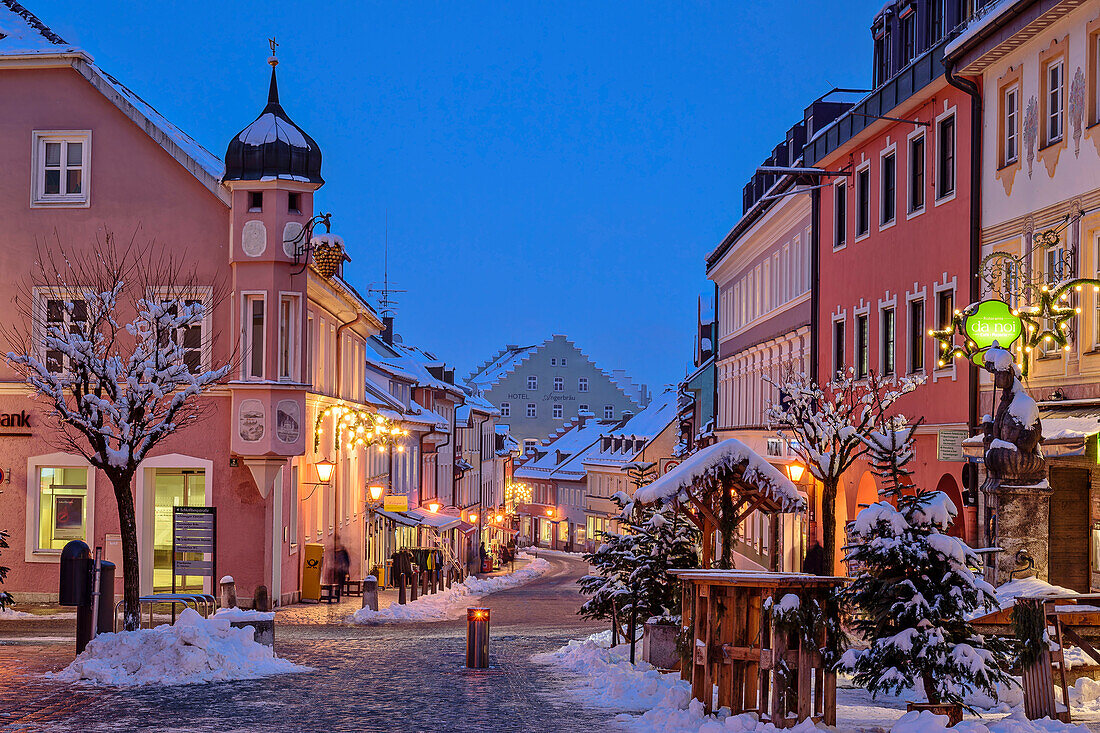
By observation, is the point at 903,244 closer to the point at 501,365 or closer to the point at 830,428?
the point at 830,428

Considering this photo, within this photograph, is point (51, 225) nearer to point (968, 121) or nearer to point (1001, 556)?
point (968, 121)

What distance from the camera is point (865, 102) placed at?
30469 millimetres

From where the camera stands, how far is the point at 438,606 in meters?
33.6

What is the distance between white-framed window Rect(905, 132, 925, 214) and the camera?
27872mm

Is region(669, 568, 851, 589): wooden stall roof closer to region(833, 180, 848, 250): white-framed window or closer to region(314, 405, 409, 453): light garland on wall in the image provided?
region(833, 180, 848, 250): white-framed window

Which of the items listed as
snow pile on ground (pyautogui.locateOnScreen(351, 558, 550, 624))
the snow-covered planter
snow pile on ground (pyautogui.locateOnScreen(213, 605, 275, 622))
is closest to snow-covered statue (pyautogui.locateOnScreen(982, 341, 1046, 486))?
the snow-covered planter

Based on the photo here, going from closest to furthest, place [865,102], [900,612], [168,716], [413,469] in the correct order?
[900,612] < [168,716] < [865,102] < [413,469]

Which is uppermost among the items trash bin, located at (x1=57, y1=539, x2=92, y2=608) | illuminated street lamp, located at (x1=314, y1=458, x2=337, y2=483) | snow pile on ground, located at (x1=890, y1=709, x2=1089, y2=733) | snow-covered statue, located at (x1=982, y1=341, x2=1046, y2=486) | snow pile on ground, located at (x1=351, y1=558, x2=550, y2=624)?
snow-covered statue, located at (x1=982, y1=341, x2=1046, y2=486)

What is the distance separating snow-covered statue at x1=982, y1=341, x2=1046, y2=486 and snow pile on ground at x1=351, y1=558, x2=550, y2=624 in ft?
52.8

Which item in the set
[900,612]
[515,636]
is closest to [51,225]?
[515,636]

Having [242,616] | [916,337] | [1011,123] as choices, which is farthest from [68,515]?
[1011,123]

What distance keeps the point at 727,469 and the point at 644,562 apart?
2486mm

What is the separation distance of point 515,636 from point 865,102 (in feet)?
47.4

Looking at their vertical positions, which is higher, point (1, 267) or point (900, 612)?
point (1, 267)
